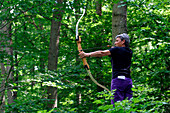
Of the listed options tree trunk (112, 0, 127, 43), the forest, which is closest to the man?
the forest

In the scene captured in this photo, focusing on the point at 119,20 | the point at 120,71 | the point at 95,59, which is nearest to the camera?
the point at 120,71

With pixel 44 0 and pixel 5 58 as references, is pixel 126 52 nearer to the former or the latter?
pixel 44 0

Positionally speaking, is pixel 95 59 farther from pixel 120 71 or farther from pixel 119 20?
pixel 120 71

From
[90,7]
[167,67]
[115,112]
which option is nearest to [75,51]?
[90,7]

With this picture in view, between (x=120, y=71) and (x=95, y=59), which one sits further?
(x=95, y=59)

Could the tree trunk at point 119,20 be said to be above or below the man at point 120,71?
above

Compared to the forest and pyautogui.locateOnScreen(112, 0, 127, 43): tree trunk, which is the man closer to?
the forest

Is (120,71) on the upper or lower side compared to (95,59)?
lower

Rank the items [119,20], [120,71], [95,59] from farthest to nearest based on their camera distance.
Result: [95,59] → [119,20] → [120,71]

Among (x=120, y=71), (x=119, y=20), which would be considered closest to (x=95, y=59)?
(x=119, y=20)

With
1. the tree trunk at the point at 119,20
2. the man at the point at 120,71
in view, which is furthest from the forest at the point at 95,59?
the man at the point at 120,71

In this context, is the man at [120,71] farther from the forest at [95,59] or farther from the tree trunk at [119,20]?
the tree trunk at [119,20]

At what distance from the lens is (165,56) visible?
6.00 m

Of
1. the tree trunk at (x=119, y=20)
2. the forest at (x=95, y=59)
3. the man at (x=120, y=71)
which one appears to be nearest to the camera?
the man at (x=120, y=71)
